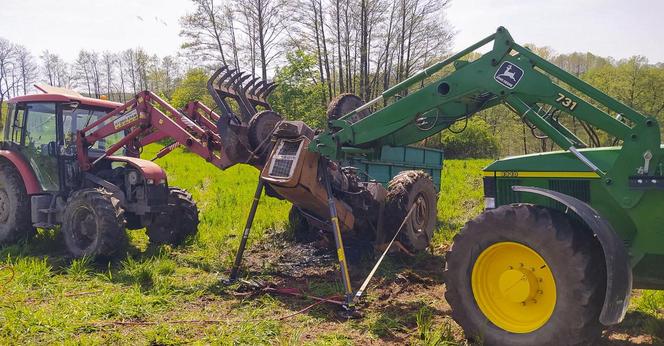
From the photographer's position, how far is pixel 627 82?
34625mm

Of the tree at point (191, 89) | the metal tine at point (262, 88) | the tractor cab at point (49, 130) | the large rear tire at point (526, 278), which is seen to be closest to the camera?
the large rear tire at point (526, 278)

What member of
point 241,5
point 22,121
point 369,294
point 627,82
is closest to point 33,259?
point 22,121

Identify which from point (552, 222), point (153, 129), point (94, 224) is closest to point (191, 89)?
point (153, 129)

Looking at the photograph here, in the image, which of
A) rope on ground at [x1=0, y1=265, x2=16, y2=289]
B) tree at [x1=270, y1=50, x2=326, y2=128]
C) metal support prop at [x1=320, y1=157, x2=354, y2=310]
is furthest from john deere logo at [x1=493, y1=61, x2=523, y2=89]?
tree at [x1=270, y1=50, x2=326, y2=128]

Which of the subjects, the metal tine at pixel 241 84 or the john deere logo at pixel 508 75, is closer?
the john deere logo at pixel 508 75

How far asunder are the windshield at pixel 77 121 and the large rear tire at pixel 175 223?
1549 mm

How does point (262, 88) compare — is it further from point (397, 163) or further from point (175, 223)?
point (397, 163)

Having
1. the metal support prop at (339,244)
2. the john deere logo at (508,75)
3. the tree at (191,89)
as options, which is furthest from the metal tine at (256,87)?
the tree at (191,89)

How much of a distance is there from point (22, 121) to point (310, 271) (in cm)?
540

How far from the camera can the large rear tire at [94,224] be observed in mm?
6598

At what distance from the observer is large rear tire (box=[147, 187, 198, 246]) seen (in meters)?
7.98

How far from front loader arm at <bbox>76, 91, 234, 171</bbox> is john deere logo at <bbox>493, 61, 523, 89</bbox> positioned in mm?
3524

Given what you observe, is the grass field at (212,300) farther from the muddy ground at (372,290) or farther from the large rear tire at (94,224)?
the large rear tire at (94,224)

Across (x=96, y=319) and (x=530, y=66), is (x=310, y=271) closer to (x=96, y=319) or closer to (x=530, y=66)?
(x=96, y=319)
